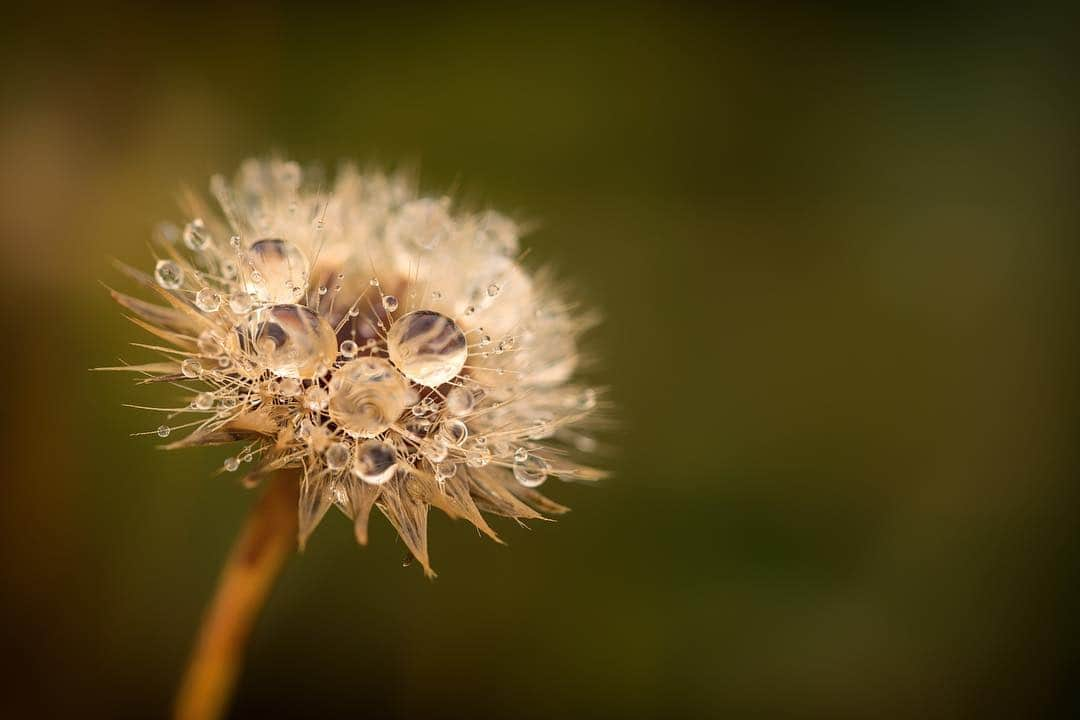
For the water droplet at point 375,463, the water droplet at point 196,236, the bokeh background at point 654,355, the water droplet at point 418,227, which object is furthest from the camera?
the bokeh background at point 654,355

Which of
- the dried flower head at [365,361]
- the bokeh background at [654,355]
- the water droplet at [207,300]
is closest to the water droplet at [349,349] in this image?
the dried flower head at [365,361]

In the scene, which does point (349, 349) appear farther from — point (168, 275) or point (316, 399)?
point (168, 275)

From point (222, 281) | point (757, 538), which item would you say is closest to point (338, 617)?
point (757, 538)

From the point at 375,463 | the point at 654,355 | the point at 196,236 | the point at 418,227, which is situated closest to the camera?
the point at 375,463

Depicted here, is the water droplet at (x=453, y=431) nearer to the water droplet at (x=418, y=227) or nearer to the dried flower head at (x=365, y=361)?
the dried flower head at (x=365, y=361)

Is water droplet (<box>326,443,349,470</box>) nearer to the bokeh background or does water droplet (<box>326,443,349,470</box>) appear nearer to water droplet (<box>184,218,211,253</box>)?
water droplet (<box>184,218,211,253</box>)

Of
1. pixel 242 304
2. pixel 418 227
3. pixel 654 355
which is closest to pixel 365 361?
pixel 242 304
